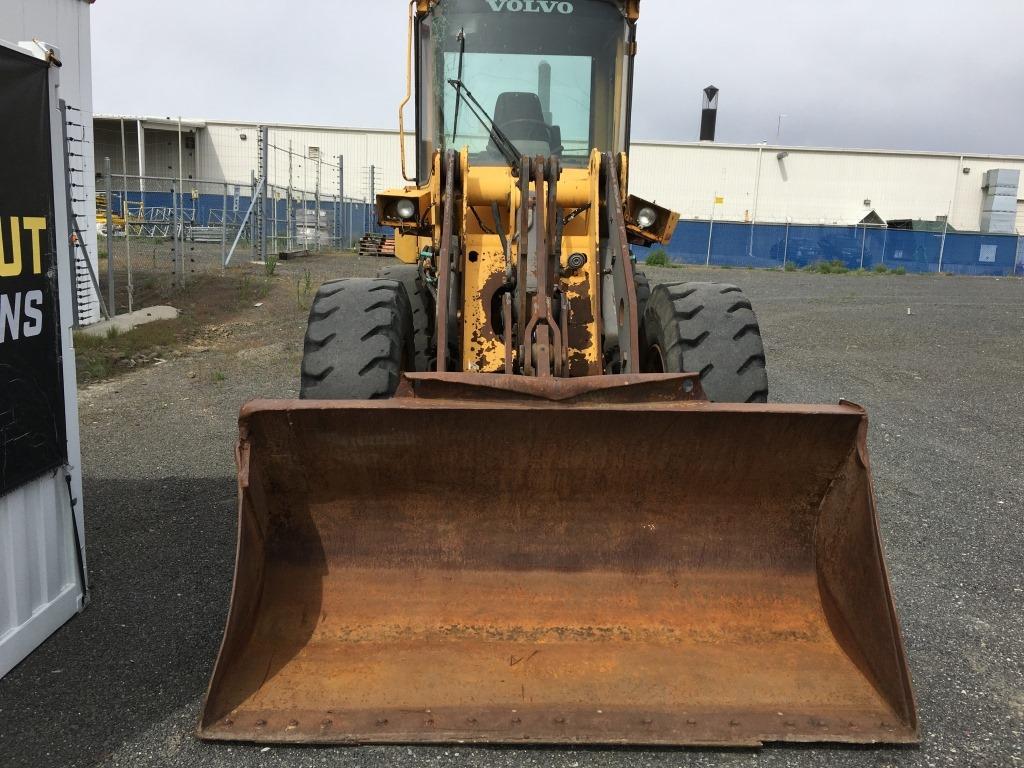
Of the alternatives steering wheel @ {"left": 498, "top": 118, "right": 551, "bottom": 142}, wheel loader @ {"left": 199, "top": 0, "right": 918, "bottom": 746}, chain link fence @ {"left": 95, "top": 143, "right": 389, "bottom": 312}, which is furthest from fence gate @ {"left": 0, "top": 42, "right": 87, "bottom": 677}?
chain link fence @ {"left": 95, "top": 143, "right": 389, "bottom": 312}

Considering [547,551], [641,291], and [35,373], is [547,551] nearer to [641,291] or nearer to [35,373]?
[35,373]

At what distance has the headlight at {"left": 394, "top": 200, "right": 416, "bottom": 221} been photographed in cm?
471

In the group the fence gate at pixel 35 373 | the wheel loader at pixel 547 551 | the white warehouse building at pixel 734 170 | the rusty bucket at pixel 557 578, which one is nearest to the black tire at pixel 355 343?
the wheel loader at pixel 547 551

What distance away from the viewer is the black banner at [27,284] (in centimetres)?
327

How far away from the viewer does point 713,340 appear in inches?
164

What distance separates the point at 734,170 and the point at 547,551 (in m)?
38.8

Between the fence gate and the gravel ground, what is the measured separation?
0.22 m

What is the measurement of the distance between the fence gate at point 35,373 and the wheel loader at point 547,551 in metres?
1.02

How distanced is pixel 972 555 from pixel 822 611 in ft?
6.28

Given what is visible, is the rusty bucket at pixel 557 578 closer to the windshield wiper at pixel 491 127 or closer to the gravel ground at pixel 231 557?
the gravel ground at pixel 231 557

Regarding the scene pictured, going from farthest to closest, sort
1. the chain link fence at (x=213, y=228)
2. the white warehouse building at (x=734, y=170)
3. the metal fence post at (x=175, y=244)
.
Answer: the white warehouse building at (x=734, y=170)
the chain link fence at (x=213, y=228)
the metal fence post at (x=175, y=244)

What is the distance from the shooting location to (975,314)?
15.8m

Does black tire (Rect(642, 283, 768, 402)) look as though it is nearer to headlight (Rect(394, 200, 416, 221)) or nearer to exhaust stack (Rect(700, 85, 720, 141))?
headlight (Rect(394, 200, 416, 221))

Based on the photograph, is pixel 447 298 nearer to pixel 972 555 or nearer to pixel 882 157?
pixel 972 555
